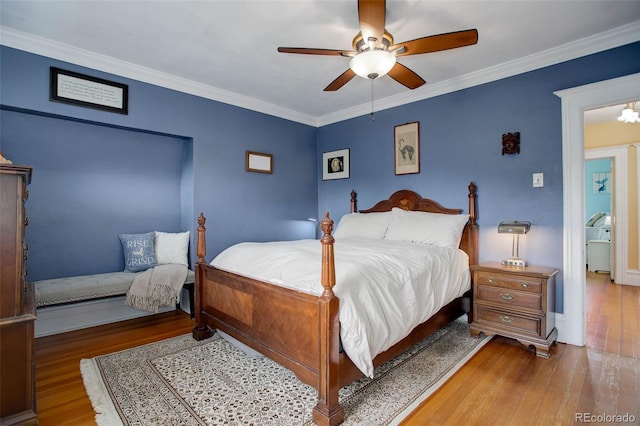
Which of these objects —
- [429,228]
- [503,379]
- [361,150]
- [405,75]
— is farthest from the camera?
[361,150]

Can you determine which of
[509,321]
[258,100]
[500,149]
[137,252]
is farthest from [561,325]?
[137,252]

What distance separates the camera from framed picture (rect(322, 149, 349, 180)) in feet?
14.9

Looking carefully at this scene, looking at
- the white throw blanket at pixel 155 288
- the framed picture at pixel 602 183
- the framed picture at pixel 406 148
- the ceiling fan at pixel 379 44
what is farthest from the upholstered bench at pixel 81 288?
the framed picture at pixel 602 183

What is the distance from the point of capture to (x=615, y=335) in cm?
280

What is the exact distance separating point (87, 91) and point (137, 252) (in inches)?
64.6

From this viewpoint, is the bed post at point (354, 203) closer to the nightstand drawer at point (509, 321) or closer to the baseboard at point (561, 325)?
the nightstand drawer at point (509, 321)

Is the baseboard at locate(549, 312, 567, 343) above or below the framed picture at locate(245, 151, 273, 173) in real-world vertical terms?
below

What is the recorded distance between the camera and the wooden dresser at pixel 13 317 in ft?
4.75

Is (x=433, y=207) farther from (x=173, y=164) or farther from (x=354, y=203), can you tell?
(x=173, y=164)

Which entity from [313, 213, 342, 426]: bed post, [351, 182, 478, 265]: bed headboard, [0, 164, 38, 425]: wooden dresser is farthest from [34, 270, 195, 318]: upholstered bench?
[351, 182, 478, 265]: bed headboard

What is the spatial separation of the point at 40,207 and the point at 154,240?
105 centimetres

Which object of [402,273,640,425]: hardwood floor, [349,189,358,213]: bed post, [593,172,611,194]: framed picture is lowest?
[402,273,640,425]: hardwood floor

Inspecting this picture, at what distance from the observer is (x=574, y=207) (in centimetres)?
269

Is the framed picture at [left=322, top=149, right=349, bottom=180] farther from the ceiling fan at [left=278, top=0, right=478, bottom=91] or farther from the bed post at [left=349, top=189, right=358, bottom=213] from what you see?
the ceiling fan at [left=278, top=0, right=478, bottom=91]
